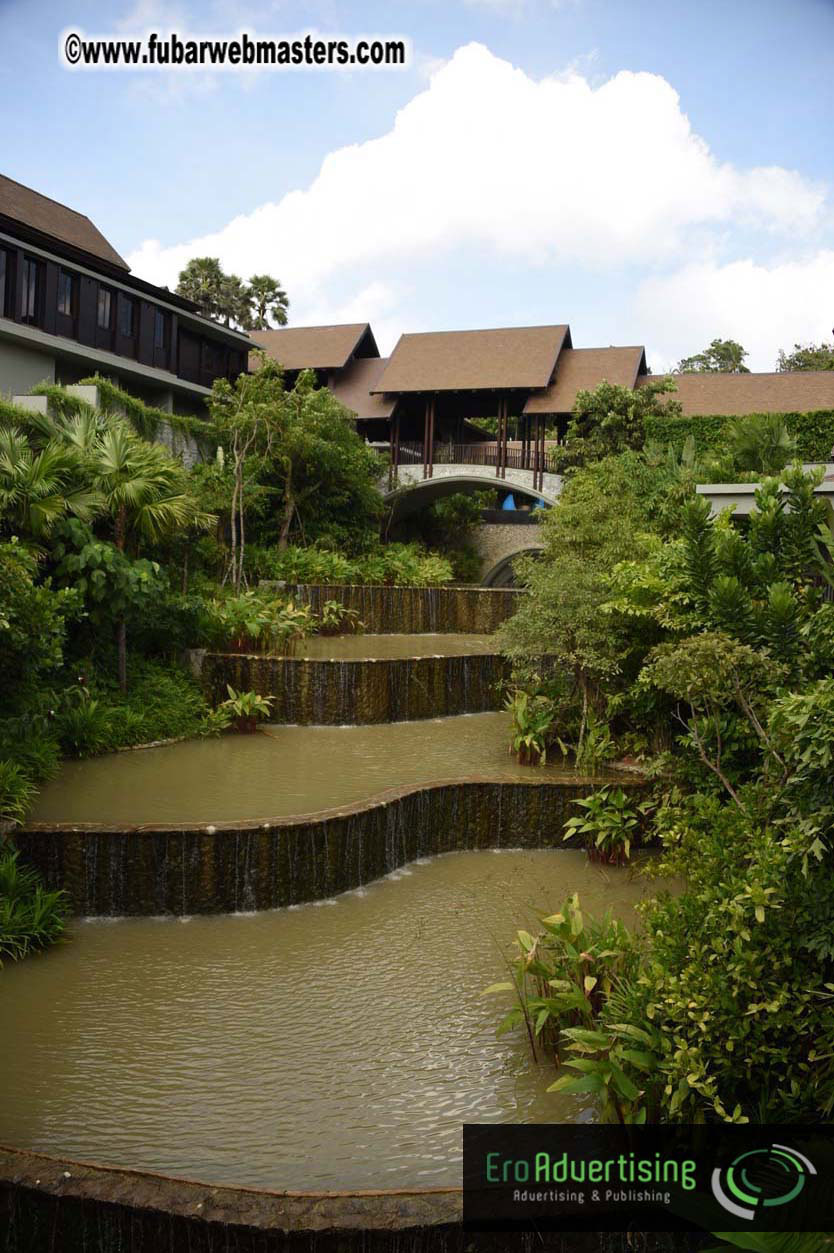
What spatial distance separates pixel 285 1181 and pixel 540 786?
5789mm

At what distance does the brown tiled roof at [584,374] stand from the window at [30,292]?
12.9 metres

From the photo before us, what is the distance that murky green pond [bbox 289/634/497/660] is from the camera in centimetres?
1600

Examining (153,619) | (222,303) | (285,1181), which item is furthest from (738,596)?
(222,303)

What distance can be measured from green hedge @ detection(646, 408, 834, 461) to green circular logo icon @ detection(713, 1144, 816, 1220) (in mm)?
18648

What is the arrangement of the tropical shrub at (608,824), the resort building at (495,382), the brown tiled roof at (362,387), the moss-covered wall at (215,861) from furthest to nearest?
the brown tiled roof at (362,387)
the resort building at (495,382)
the tropical shrub at (608,824)
the moss-covered wall at (215,861)

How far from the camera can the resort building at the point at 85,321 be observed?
66.9 ft

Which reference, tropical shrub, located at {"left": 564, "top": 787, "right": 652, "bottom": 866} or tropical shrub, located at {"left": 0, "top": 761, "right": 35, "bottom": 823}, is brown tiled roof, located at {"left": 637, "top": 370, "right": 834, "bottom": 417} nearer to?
tropical shrub, located at {"left": 564, "top": 787, "right": 652, "bottom": 866}

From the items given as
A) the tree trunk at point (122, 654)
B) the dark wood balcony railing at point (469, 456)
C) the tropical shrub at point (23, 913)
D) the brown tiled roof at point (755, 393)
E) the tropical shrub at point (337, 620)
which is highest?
the brown tiled roof at point (755, 393)

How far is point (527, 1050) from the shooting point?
18.5ft

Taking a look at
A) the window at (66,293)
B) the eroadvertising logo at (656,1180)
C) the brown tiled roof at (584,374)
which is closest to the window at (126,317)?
the window at (66,293)

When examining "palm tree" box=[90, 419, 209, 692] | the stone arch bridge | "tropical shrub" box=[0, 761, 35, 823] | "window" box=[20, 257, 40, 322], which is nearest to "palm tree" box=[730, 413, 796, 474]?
"palm tree" box=[90, 419, 209, 692]

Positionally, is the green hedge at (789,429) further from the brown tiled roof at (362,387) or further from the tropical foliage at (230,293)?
the tropical foliage at (230,293)

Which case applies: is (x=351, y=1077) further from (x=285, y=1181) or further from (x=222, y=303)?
(x=222, y=303)

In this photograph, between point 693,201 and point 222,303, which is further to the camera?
point 222,303
